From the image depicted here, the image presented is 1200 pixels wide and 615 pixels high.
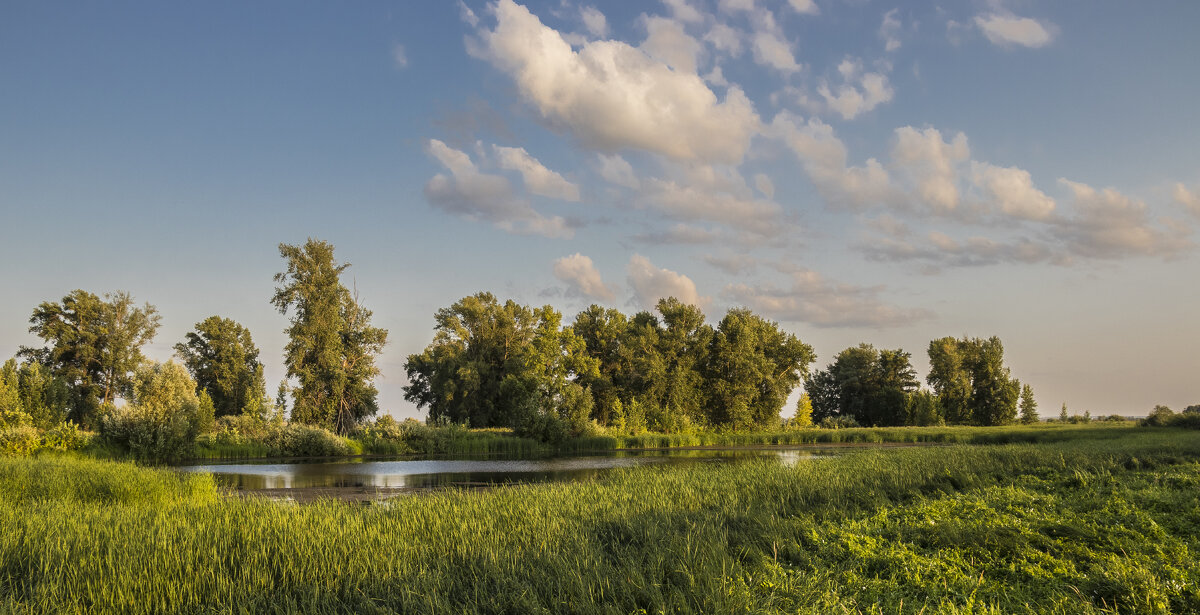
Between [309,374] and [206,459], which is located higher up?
[309,374]

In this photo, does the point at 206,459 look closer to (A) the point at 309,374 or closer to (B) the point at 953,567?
(A) the point at 309,374

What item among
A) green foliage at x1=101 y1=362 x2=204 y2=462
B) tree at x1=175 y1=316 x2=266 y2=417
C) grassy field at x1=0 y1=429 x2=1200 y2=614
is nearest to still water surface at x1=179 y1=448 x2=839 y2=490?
green foliage at x1=101 y1=362 x2=204 y2=462

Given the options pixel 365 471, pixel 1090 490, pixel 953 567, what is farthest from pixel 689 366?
pixel 953 567

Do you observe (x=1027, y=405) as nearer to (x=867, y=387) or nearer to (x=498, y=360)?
(x=867, y=387)

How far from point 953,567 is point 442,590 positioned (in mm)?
5914

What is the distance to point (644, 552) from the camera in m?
7.62

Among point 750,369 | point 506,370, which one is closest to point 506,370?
point 506,370

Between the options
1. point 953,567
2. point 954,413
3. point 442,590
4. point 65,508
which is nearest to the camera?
point 442,590

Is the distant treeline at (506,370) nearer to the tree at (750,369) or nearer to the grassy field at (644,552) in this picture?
the tree at (750,369)

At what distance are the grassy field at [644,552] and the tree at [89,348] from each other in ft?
169

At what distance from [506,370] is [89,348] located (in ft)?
112

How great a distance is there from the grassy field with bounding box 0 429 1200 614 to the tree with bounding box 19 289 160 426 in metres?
51.4

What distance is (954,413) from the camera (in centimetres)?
7431

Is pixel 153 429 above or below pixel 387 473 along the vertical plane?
above
